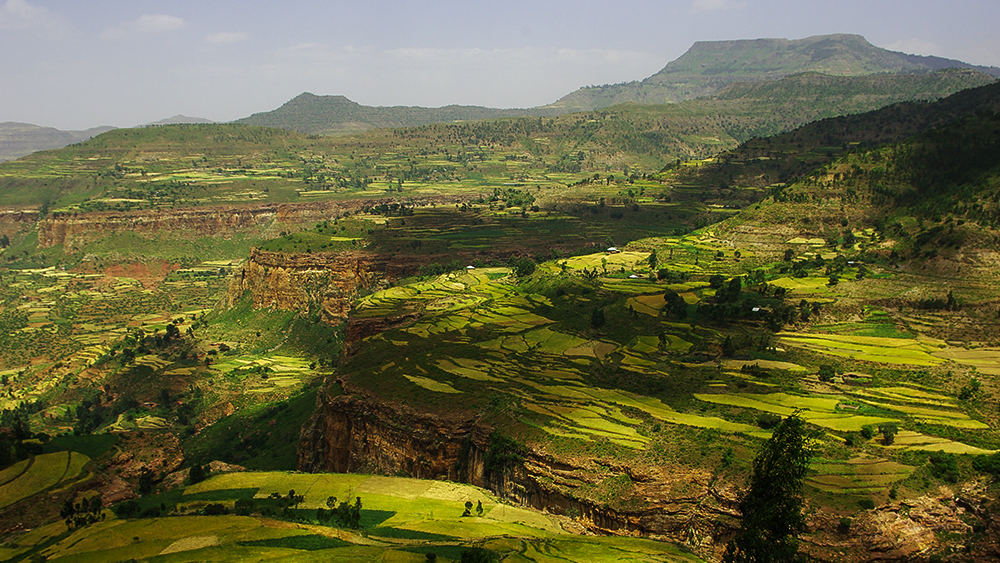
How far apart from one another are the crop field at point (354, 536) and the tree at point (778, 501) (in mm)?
4358

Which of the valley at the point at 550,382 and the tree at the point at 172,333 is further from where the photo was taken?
the tree at the point at 172,333

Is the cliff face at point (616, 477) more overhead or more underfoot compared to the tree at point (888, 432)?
more underfoot

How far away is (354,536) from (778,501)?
2566 centimetres

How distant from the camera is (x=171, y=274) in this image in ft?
517

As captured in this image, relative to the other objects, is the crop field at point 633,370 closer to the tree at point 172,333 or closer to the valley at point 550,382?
the valley at point 550,382

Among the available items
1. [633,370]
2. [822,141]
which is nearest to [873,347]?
[633,370]

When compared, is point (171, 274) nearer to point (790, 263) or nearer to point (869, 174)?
point (790, 263)

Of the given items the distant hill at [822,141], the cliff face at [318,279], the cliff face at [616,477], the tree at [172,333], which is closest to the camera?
the cliff face at [616,477]

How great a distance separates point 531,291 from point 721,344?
30407mm

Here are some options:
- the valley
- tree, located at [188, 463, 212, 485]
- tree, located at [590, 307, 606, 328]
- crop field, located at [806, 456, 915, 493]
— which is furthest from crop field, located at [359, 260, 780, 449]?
tree, located at [188, 463, 212, 485]

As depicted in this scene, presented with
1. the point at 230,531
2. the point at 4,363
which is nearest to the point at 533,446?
the point at 230,531

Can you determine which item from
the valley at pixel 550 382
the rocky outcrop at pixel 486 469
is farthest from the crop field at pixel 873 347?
the rocky outcrop at pixel 486 469

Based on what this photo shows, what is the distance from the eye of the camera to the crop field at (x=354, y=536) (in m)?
36.9

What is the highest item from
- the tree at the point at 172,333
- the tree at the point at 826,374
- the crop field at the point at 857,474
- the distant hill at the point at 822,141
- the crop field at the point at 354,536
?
the distant hill at the point at 822,141
